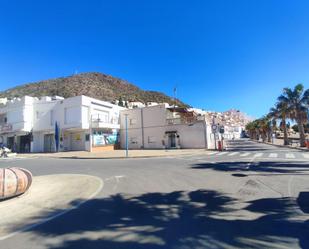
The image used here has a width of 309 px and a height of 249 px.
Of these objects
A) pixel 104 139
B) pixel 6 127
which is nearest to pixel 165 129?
pixel 104 139

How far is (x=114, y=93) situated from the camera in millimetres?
95812

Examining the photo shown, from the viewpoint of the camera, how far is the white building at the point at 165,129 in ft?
116

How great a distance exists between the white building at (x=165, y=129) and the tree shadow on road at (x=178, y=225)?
2763 cm

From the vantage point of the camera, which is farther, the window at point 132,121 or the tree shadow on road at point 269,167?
the window at point 132,121

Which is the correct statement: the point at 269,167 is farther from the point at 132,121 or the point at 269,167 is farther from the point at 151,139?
the point at 132,121

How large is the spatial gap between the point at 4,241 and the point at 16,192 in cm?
360

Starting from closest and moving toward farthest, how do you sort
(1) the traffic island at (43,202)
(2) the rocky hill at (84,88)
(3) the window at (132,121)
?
(1) the traffic island at (43,202) < (3) the window at (132,121) < (2) the rocky hill at (84,88)

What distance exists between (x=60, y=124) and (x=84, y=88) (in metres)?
49.6

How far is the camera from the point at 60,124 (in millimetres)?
38781

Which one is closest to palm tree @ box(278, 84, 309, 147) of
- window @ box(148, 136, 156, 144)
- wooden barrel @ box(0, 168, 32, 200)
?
window @ box(148, 136, 156, 144)

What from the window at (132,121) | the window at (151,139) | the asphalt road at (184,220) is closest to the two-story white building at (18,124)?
the window at (132,121)

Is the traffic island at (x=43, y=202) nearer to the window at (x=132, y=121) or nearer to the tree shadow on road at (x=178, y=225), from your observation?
the tree shadow on road at (x=178, y=225)

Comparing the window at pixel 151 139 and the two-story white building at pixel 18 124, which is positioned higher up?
the two-story white building at pixel 18 124

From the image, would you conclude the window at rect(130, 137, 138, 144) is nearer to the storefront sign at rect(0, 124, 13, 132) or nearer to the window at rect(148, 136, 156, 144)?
the window at rect(148, 136, 156, 144)
